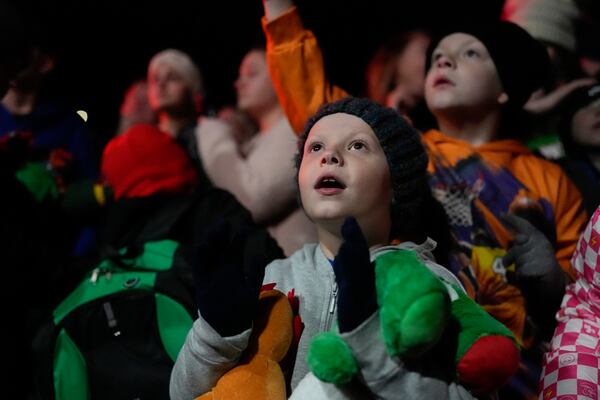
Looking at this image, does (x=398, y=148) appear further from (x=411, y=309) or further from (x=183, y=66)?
(x=183, y=66)

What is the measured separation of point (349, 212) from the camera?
1.32 metres

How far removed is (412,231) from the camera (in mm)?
1504

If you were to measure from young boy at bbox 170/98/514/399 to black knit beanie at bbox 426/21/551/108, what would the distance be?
45cm

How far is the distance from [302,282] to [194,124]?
1233 mm

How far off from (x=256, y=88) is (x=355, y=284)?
1320mm

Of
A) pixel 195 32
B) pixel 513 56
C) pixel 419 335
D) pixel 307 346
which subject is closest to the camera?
pixel 419 335

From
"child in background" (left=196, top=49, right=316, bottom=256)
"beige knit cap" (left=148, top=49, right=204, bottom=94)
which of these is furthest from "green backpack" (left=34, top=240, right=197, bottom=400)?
"beige knit cap" (left=148, top=49, right=204, bottom=94)

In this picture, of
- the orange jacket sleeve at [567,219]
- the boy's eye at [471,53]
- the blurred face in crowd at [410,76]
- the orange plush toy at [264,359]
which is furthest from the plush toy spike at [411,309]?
the blurred face in crowd at [410,76]

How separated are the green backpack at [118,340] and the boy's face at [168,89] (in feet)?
3.47

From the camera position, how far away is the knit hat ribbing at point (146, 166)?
78.0 inches

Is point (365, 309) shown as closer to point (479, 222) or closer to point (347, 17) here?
point (479, 222)

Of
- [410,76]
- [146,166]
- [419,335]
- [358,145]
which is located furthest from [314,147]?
[410,76]

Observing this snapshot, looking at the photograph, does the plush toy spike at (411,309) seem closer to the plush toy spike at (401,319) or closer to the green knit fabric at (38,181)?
the plush toy spike at (401,319)

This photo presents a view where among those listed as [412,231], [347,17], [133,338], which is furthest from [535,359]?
[347,17]
